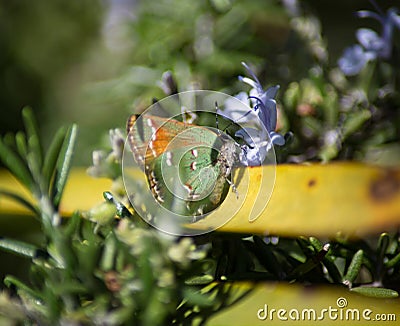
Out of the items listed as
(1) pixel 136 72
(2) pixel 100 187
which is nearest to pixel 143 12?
(1) pixel 136 72

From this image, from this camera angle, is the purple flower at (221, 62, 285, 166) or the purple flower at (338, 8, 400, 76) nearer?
the purple flower at (221, 62, 285, 166)

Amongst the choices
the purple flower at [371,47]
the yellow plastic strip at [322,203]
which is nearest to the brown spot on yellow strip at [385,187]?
the yellow plastic strip at [322,203]

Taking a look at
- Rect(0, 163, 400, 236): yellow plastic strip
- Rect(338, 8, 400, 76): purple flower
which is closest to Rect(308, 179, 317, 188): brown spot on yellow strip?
Rect(0, 163, 400, 236): yellow plastic strip

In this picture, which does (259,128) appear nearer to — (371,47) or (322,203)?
(322,203)

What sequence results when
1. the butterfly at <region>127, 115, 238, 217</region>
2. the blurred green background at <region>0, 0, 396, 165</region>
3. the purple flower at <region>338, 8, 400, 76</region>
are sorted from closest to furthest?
the butterfly at <region>127, 115, 238, 217</region>, the purple flower at <region>338, 8, 400, 76</region>, the blurred green background at <region>0, 0, 396, 165</region>

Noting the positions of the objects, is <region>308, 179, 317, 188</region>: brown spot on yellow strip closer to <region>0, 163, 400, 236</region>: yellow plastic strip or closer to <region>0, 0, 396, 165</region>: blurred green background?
<region>0, 163, 400, 236</region>: yellow plastic strip

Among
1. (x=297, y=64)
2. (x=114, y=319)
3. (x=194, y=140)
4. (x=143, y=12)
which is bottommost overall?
(x=114, y=319)

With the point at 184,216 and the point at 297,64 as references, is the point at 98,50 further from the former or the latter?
the point at 184,216
